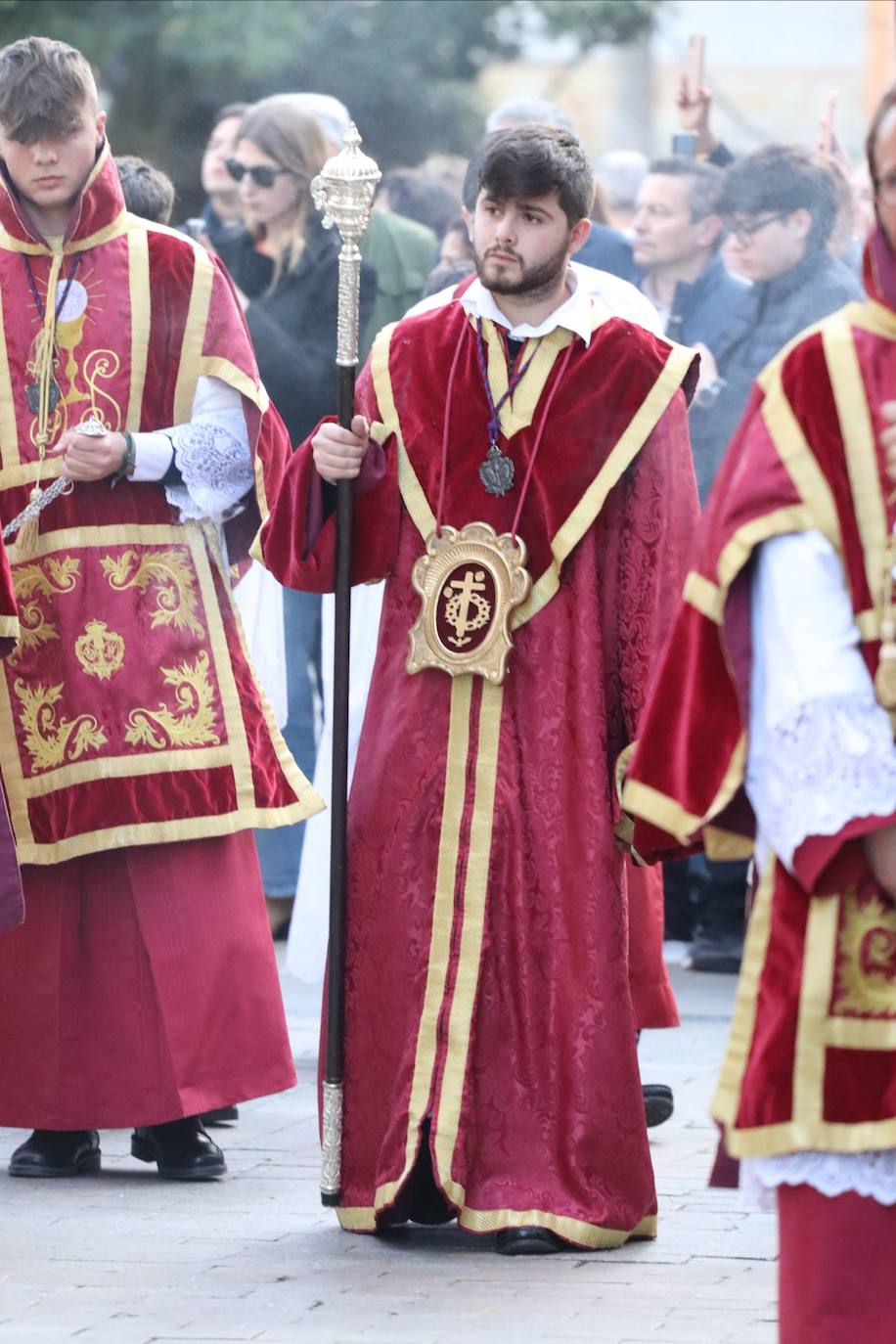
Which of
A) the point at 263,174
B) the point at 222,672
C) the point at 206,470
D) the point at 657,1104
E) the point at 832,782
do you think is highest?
the point at 263,174

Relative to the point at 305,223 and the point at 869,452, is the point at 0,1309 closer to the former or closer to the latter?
the point at 869,452

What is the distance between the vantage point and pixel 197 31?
17.5m

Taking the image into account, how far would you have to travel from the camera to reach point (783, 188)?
28.6 ft

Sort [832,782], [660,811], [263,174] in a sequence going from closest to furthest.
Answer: [832,782], [660,811], [263,174]

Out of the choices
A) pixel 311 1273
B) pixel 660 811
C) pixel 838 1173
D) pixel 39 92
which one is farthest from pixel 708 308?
pixel 838 1173

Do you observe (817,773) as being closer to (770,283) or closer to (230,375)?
(230,375)

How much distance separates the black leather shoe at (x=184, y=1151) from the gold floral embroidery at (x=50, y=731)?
0.80 metres

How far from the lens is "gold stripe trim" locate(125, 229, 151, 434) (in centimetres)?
583

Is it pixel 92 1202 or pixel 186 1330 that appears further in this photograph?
pixel 92 1202

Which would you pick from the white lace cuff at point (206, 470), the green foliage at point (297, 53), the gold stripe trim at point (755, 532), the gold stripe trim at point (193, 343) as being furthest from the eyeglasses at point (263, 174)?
the green foliage at point (297, 53)

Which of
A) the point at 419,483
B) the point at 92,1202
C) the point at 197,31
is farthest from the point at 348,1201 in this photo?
the point at 197,31

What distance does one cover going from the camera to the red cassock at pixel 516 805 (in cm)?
512

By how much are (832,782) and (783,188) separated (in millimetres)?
5547

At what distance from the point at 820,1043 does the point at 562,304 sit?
2080 millimetres
